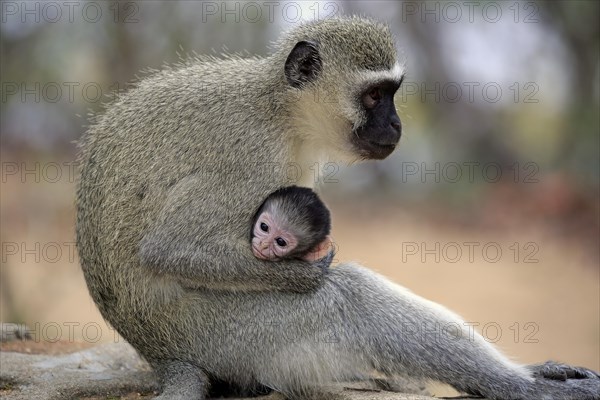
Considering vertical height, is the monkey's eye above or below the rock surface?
above

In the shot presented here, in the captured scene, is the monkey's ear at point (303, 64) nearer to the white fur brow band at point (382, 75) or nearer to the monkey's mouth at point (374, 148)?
the white fur brow band at point (382, 75)

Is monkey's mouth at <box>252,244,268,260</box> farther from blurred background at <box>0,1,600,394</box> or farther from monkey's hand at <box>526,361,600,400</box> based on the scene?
blurred background at <box>0,1,600,394</box>

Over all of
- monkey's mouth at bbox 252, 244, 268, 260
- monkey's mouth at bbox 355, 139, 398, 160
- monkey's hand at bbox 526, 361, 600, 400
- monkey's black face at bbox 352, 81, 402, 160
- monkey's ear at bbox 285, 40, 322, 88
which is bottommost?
monkey's hand at bbox 526, 361, 600, 400

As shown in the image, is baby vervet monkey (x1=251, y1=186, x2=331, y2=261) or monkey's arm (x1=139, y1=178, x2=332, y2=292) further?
baby vervet monkey (x1=251, y1=186, x2=331, y2=261)

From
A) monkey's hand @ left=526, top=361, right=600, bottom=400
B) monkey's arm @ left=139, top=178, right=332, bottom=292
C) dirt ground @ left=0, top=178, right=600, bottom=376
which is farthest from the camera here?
dirt ground @ left=0, top=178, right=600, bottom=376

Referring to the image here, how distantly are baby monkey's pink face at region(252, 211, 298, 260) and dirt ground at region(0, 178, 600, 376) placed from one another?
7542mm

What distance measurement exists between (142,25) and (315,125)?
14.5 m

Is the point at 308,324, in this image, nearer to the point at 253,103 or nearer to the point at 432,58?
the point at 253,103

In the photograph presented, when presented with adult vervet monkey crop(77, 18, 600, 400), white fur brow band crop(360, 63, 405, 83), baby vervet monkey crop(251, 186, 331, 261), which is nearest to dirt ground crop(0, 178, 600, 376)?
adult vervet monkey crop(77, 18, 600, 400)

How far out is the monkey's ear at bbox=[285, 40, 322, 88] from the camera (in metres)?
6.80

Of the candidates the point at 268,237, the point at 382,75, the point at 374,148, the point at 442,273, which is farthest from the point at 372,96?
the point at 442,273

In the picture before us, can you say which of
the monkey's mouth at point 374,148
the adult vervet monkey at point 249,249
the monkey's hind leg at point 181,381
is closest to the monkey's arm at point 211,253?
the adult vervet monkey at point 249,249

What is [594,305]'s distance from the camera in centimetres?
1681

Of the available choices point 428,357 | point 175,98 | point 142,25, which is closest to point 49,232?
point 142,25
